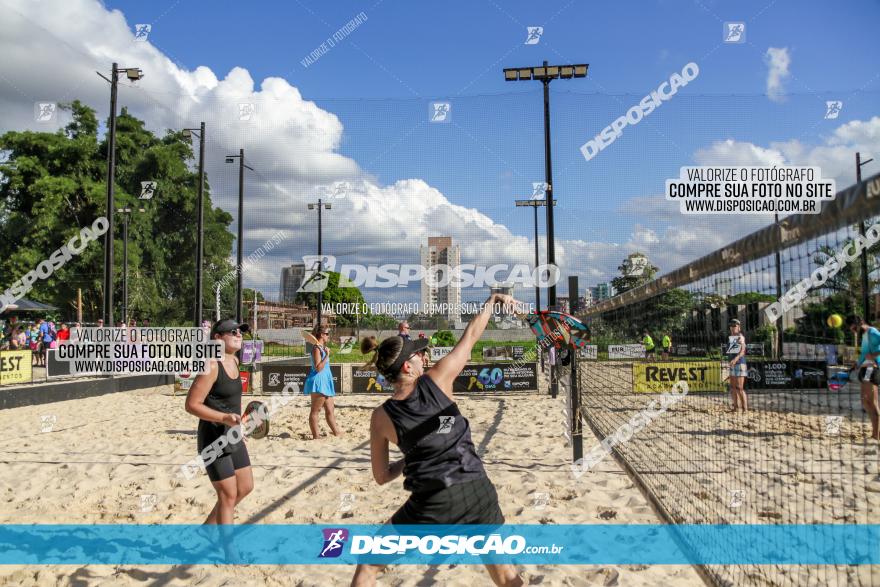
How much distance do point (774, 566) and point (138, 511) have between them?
525 centimetres

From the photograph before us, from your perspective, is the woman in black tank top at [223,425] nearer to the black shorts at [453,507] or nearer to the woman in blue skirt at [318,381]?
the black shorts at [453,507]

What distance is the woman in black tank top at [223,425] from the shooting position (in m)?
3.82

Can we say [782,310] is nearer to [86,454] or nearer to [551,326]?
[551,326]

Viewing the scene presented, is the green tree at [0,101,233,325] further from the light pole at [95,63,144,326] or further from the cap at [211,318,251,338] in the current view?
the cap at [211,318,251,338]

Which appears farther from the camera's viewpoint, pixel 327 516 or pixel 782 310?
pixel 327 516

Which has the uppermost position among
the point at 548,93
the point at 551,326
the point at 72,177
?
the point at 72,177

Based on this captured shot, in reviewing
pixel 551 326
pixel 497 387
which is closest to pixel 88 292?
pixel 497 387

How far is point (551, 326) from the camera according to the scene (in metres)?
4.48

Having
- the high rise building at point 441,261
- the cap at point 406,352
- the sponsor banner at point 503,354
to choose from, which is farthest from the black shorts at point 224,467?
the high rise building at point 441,261

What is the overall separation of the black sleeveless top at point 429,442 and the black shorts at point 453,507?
3 cm

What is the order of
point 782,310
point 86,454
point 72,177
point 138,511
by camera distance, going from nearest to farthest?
point 782,310
point 138,511
point 86,454
point 72,177

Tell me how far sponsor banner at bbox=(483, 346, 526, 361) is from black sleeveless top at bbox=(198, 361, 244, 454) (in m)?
16.1

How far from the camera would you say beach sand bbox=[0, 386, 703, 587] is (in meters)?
3.77

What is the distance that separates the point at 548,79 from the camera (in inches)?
492
